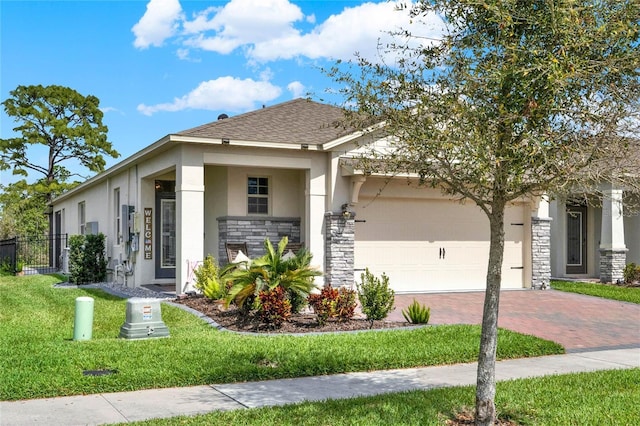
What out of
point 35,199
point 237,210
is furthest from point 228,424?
point 35,199

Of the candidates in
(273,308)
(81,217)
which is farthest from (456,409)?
(81,217)

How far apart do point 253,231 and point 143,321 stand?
6884mm

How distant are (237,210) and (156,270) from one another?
3686 mm

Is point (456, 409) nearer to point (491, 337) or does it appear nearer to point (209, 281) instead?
point (491, 337)

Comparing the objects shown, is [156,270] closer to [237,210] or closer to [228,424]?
[237,210]

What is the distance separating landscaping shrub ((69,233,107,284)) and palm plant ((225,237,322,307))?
33.7ft

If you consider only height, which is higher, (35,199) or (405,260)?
(35,199)

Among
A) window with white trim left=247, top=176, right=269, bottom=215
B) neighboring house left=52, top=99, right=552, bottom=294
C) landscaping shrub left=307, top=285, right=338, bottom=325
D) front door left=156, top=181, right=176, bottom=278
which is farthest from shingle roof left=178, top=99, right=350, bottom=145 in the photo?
landscaping shrub left=307, top=285, right=338, bottom=325

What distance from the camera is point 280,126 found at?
1623cm

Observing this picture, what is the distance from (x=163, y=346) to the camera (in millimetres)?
8734

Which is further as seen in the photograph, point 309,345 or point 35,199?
point 35,199

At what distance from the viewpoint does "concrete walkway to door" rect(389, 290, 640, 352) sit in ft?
35.5

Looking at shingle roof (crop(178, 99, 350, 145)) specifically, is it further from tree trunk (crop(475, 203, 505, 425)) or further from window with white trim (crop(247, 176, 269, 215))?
tree trunk (crop(475, 203, 505, 425))

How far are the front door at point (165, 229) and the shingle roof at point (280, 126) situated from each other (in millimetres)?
3440
